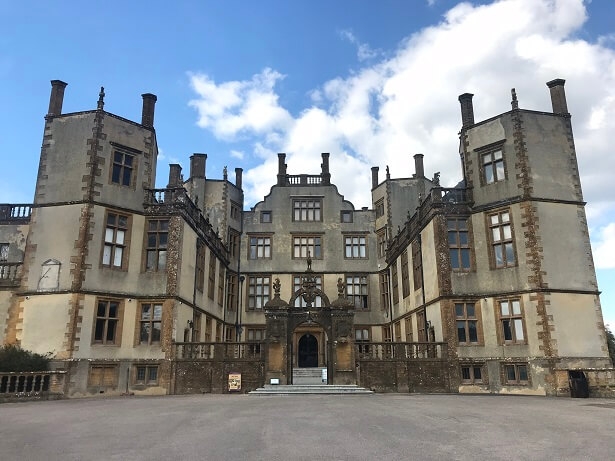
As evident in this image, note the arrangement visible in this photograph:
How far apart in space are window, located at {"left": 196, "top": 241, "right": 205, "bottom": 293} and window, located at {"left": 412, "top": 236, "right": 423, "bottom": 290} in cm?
1221

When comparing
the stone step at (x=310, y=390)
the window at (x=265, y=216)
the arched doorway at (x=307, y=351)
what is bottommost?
the stone step at (x=310, y=390)

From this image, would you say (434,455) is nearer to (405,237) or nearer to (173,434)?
(173,434)

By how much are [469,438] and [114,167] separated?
20120mm

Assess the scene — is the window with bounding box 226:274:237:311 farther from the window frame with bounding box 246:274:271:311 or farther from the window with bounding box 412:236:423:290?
the window with bounding box 412:236:423:290

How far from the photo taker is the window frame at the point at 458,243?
2353 cm

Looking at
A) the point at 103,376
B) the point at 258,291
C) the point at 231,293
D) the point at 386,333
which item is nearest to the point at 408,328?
the point at 386,333

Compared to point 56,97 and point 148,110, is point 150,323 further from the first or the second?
point 56,97

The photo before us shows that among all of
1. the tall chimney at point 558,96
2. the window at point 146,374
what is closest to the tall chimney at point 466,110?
the tall chimney at point 558,96

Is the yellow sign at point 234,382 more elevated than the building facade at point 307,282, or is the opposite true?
the building facade at point 307,282

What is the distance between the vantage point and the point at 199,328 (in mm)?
26516

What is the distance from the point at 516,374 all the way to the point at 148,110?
72.5 feet

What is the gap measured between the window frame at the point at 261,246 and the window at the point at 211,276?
638 cm

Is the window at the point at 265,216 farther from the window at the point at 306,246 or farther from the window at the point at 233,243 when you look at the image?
the window at the point at 306,246

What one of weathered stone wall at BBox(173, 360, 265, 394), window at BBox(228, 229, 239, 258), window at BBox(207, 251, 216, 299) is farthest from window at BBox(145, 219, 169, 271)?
window at BBox(228, 229, 239, 258)
